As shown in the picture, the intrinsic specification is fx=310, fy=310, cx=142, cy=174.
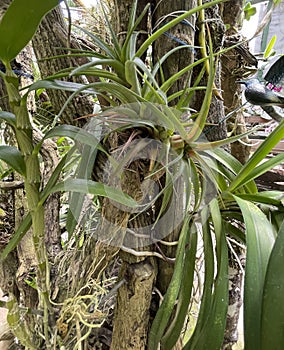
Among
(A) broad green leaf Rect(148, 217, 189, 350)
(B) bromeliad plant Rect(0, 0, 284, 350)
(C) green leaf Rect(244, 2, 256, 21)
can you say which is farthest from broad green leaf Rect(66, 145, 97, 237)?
(C) green leaf Rect(244, 2, 256, 21)

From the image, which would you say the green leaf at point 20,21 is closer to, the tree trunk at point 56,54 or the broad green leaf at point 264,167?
the tree trunk at point 56,54

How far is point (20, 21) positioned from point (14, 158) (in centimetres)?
17

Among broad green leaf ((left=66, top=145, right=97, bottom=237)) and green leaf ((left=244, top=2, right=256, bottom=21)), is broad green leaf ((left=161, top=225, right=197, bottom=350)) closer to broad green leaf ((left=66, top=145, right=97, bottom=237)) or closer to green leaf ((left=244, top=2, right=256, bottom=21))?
broad green leaf ((left=66, top=145, right=97, bottom=237))

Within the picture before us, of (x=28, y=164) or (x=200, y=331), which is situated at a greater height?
(x=28, y=164)

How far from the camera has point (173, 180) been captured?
42cm

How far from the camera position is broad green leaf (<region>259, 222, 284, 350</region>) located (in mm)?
285

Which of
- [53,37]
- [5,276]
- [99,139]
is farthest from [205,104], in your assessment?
[5,276]

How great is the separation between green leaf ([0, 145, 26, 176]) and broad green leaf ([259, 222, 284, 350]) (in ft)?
1.03

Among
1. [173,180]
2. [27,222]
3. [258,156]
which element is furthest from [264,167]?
[27,222]

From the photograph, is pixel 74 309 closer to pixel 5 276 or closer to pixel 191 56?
pixel 5 276

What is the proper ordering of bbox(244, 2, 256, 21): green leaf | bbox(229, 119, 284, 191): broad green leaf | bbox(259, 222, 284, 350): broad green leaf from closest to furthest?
bbox(259, 222, 284, 350): broad green leaf, bbox(229, 119, 284, 191): broad green leaf, bbox(244, 2, 256, 21): green leaf

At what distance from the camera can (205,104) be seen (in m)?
0.35

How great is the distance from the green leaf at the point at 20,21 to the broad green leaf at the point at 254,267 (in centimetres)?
31

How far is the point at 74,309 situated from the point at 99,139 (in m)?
0.26
